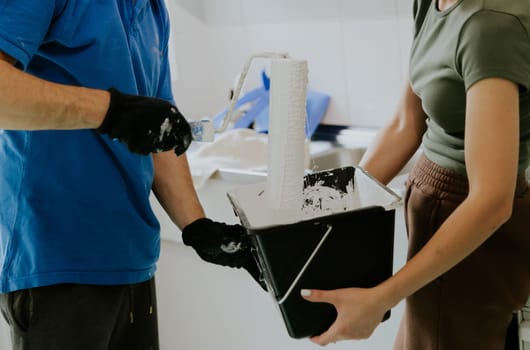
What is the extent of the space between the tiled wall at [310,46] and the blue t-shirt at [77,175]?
37.8 inches

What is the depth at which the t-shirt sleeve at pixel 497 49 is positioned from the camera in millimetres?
983

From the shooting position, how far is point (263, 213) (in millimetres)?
1217

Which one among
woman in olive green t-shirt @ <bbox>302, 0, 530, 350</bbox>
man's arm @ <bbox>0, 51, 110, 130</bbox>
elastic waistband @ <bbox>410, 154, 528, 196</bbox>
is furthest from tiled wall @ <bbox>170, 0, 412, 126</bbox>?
man's arm @ <bbox>0, 51, 110, 130</bbox>

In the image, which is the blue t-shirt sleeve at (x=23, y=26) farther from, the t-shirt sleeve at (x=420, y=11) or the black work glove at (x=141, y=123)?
the t-shirt sleeve at (x=420, y=11)

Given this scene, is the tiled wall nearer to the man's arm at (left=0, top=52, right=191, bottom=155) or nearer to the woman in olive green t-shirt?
the woman in olive green t-shirt

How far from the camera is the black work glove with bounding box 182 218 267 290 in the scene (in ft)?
4.24

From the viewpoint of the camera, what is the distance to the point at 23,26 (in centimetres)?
97

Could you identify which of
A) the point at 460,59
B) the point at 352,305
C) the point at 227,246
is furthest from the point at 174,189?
the point at 460,59

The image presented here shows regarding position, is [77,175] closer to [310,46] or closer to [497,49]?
[497,49]

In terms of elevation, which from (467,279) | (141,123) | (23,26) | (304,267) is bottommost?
(467,279)

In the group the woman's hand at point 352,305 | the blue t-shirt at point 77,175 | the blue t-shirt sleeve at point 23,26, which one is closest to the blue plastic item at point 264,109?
the blue t-shirt at point 77,175

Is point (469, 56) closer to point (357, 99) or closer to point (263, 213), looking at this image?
point (263, 213)

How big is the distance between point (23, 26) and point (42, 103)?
0.11 meters

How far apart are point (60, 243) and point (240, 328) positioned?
35.4 inches
